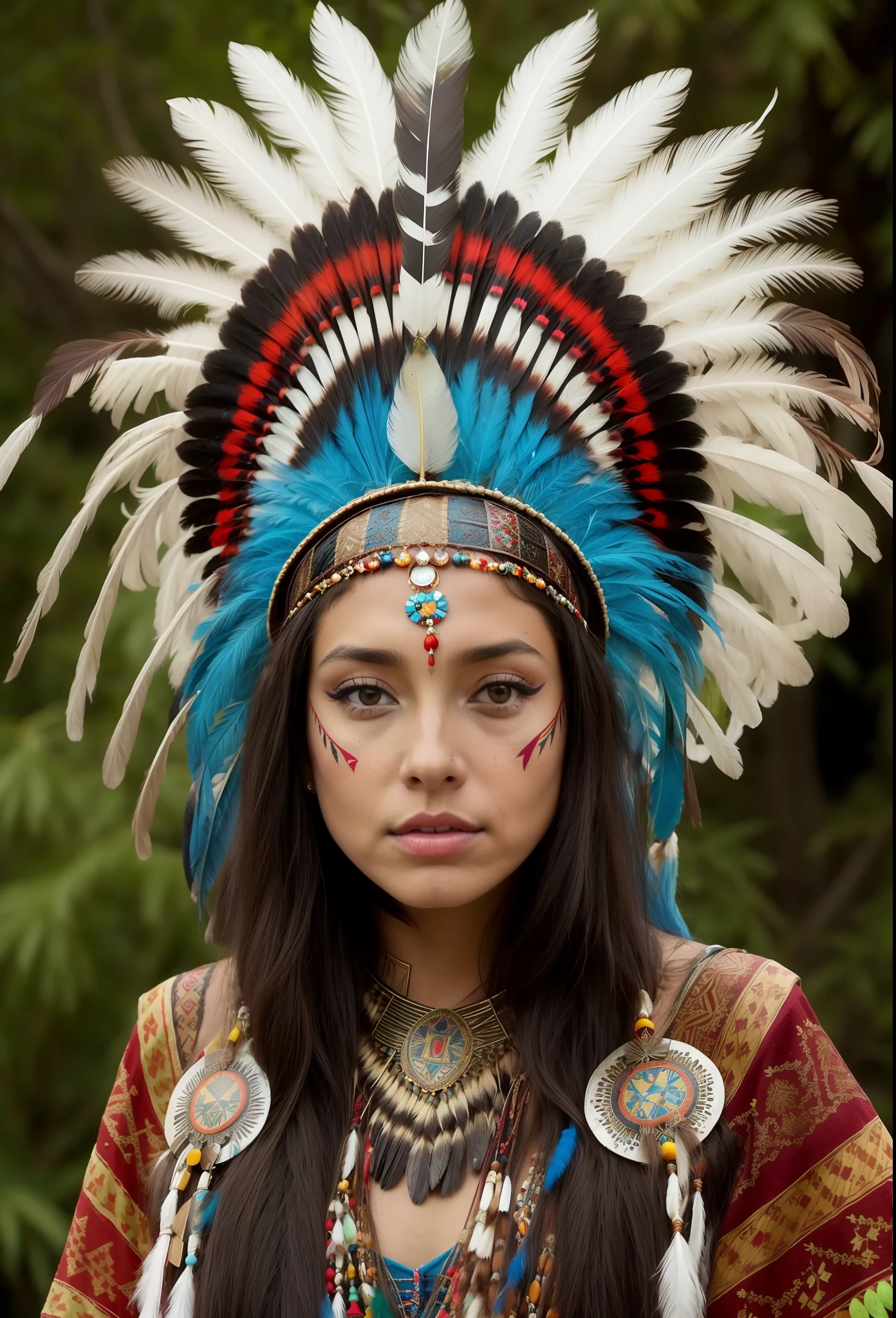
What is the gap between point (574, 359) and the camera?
1894 mm

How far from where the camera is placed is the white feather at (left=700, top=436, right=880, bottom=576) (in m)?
1.87

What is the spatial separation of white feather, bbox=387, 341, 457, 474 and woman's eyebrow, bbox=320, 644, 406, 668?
0.27 m

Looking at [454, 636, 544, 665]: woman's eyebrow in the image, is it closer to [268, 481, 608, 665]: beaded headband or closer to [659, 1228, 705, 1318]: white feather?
[268, 481, 608, 665]: beaded headband

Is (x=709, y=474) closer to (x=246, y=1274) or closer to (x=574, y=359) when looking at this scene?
(x=574, y=359)

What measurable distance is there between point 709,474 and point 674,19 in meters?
2.31

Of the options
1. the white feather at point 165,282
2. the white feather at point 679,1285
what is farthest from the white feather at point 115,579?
the white feather at point 679,1285

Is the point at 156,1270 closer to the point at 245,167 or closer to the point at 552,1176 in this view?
the point at 552,1176

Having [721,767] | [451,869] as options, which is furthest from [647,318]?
[451,869]

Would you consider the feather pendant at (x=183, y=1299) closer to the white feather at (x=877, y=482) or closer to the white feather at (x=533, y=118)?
the white feather at (x=877, y=482)

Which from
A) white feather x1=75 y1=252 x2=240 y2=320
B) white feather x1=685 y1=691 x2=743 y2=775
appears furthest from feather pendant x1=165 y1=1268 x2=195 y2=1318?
white feather x1=75 y1=252 x2=240 y2=320

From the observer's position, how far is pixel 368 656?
5.77 ft

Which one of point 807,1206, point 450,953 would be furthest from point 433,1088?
point 807,1206

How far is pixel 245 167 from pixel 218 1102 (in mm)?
1375

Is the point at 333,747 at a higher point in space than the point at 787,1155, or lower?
higher
